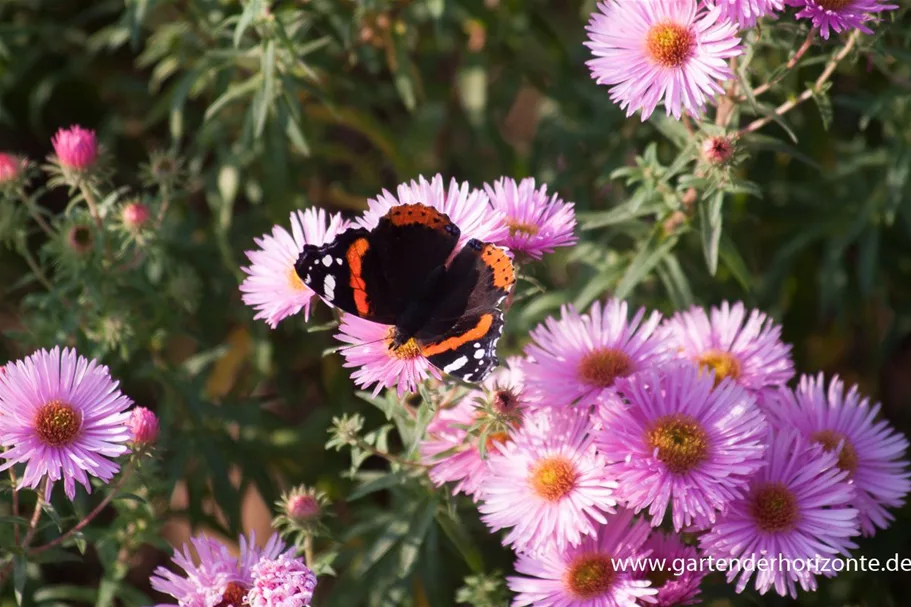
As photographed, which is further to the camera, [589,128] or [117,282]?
[589,128]

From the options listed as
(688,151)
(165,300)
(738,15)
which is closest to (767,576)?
(688,151)

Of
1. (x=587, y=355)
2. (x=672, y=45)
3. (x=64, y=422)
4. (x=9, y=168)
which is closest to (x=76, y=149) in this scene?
(x=9, y=168)

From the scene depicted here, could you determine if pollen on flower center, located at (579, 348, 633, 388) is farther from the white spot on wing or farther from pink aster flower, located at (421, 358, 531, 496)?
the white spot on wing

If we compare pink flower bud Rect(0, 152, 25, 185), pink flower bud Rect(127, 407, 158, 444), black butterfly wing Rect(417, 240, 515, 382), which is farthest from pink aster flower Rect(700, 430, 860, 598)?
pink flower bud Rect(0, 152, 25, 185)

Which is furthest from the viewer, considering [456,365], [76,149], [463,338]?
[76,149]

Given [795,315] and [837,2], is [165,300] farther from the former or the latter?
[795,315]

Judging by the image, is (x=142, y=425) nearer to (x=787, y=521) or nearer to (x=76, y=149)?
(x=76, y=149)
